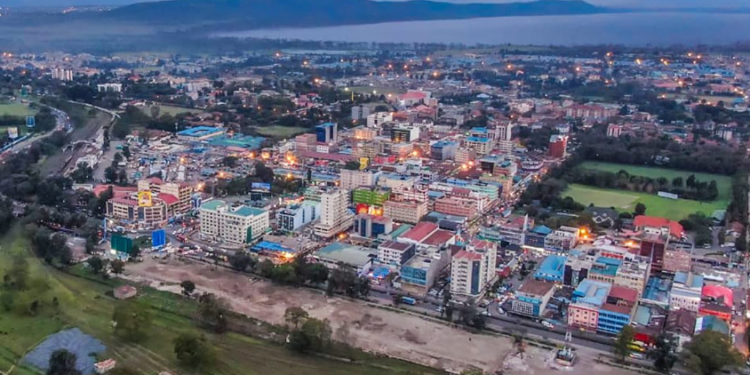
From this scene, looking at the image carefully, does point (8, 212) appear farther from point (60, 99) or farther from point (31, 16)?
point (31, 16)

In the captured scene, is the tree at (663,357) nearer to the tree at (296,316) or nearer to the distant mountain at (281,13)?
the tree at (296,316)

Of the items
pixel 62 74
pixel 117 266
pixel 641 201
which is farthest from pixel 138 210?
pixel 62 74

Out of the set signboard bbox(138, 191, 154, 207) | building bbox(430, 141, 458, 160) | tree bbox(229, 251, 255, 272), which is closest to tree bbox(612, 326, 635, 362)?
tree bbox(229, 251, 255, 272)

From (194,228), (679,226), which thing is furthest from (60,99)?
(679,226)

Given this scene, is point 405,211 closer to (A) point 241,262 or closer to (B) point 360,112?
(A) point 241,262

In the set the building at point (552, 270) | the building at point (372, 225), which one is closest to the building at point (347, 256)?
the building at point (372, 225)

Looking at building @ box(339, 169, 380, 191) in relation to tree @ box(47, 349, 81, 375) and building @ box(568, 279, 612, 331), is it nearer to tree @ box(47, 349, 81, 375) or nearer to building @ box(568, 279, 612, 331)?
building @ box(568, 279, 612, 331)
